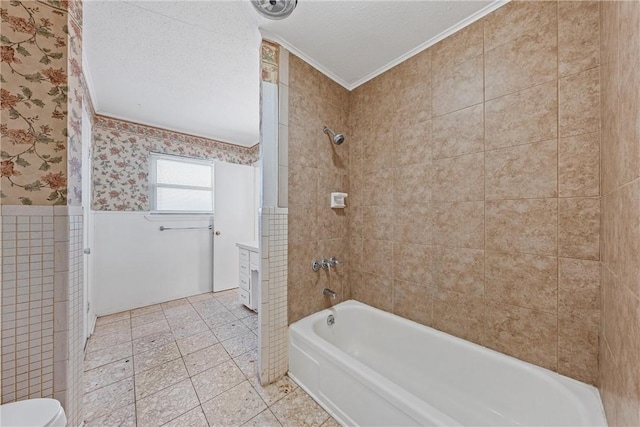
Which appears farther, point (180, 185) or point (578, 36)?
point (180, 185)

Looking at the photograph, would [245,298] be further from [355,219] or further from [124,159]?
[124,159]

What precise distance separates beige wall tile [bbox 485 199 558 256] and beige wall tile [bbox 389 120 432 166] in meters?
0.53

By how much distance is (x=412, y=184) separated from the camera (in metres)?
1.63

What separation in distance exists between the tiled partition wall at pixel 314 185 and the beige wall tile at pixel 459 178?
0.78 metres

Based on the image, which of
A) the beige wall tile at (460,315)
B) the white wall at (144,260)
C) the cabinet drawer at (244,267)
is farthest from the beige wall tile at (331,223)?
the white wall at (144,260)

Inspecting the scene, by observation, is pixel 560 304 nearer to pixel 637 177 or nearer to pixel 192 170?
pixel 637 177

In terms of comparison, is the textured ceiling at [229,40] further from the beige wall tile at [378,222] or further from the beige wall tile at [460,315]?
the beige wall tile at [460,315]

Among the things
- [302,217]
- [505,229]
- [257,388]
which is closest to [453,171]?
[505,229]

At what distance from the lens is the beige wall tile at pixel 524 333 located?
44.1 inches

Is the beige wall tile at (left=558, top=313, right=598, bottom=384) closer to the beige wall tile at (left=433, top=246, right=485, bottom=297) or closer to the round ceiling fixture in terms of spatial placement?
the beige wall tile at (left=433, top=246, right=485, bottom=297)

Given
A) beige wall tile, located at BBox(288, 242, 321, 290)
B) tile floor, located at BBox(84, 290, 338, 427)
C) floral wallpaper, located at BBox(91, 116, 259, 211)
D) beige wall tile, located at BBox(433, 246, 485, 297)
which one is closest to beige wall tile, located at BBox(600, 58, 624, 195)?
beige wall tile, located at BBox(433, 246, 485, 297)

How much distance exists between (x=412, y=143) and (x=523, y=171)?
0.67m

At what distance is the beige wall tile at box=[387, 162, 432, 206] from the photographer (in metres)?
1.55

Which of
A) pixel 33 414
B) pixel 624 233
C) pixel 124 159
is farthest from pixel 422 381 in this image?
pixel 124 159
